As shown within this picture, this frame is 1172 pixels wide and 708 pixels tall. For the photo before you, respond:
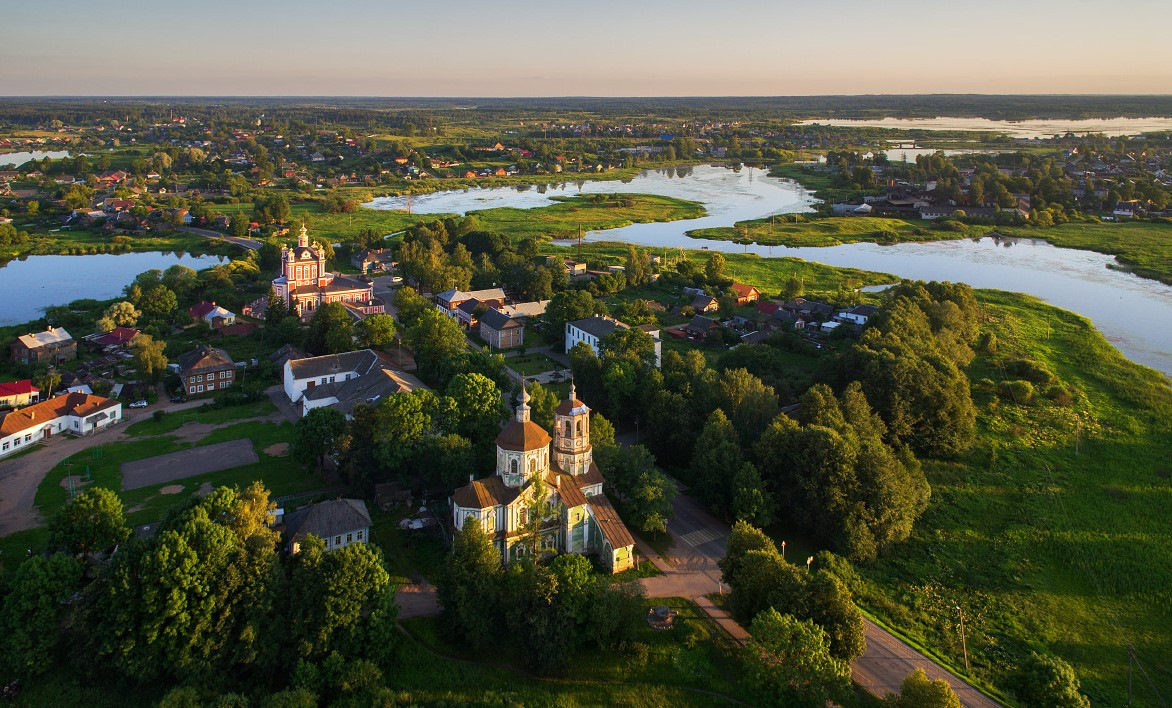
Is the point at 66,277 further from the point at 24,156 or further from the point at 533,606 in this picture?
the point at 24,156

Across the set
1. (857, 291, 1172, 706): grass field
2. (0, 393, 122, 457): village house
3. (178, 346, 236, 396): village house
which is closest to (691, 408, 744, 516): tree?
(857, 291, 1172, 706): grass field

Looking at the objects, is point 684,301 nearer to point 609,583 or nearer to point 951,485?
point 951,485

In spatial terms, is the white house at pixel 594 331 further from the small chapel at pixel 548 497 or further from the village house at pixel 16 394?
the village house at pixel 16 394

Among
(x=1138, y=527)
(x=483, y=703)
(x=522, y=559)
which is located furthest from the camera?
(x=1138, y=527)

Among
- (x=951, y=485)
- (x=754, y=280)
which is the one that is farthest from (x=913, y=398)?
(x=754, y=280)

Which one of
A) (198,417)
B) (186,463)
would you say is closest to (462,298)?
(198,417)
